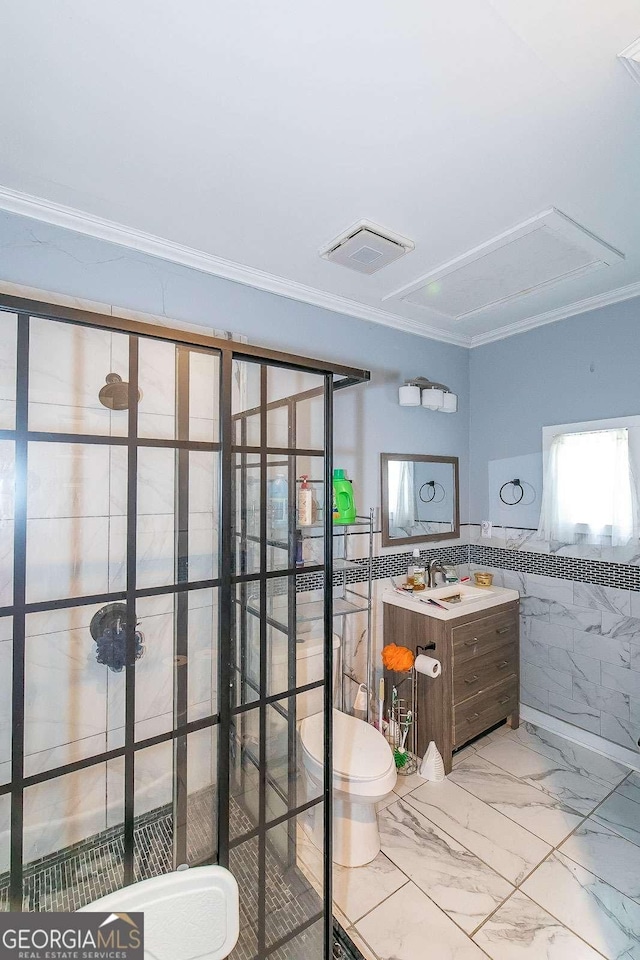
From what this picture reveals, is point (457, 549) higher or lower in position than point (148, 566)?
lower

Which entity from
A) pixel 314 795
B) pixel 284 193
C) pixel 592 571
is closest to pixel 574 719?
pixel 592 571

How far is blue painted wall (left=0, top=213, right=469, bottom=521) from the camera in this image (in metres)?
1.61

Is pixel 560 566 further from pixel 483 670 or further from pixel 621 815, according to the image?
pixel 621 815

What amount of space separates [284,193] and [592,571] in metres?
2.49

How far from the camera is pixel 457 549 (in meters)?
3.10

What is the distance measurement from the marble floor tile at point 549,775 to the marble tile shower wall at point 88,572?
6.21 feet

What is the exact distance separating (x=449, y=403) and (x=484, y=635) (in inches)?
56.7

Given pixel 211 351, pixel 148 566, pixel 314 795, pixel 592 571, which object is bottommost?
pixel 314 795

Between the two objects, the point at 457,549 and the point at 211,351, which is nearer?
the point at 211,351

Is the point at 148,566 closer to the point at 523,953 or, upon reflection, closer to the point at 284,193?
the point at 284,193

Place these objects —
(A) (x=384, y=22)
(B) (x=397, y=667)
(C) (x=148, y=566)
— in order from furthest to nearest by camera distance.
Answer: (B) (x=397, y=667) → (C) (x=148, y=566) → (A) (x=384, y=22)

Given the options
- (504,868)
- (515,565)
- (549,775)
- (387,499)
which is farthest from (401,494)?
(504,868)

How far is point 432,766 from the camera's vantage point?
91.6 inches

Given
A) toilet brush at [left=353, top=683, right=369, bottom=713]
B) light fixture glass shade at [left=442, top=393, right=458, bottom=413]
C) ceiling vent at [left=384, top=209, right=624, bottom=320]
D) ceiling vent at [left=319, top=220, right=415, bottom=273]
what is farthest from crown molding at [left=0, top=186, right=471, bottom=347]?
toilet brush at [left=353, top=683, right=369, bottom=713]
